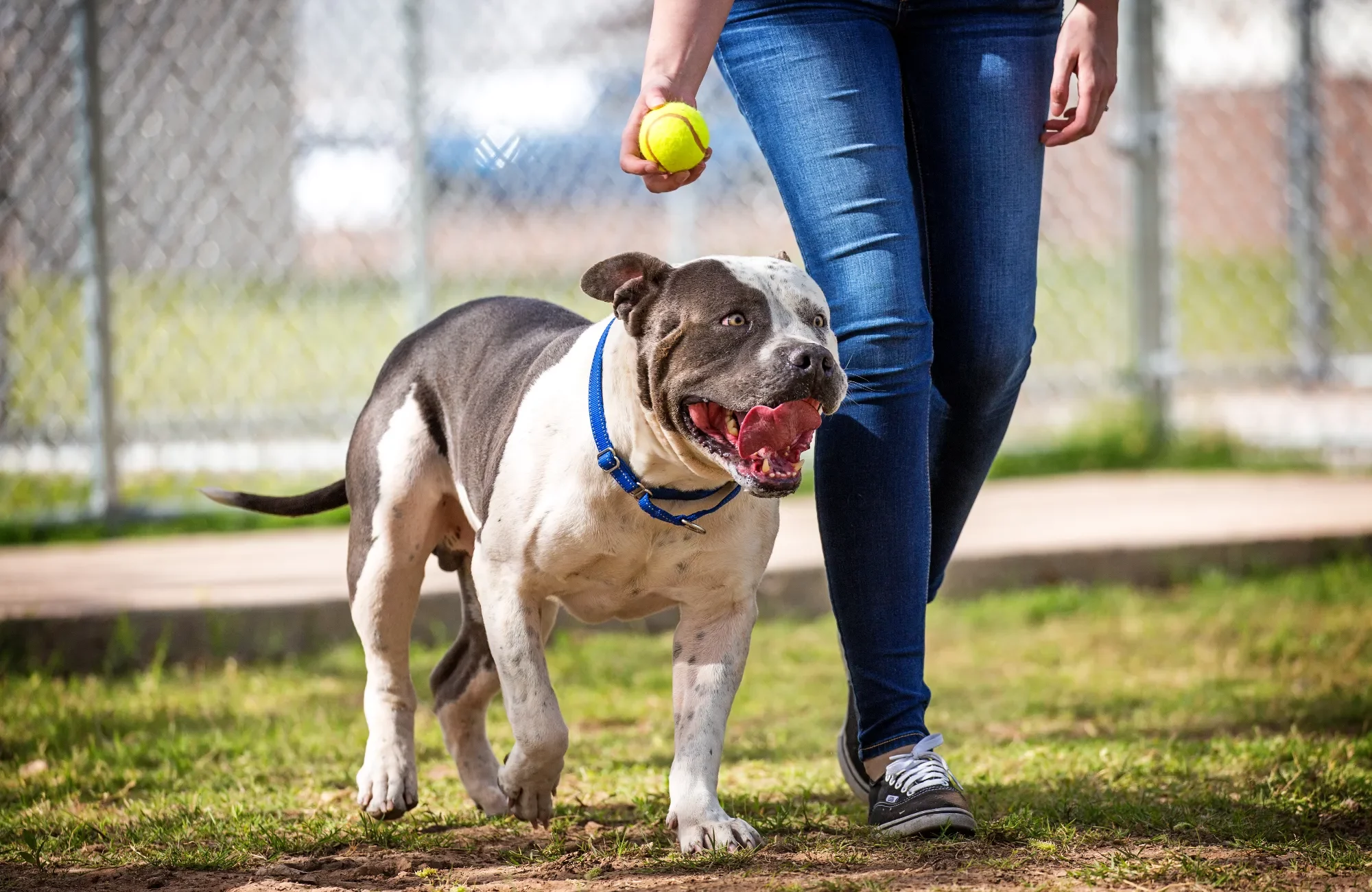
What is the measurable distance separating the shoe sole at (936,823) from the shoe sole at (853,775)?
229 millimetres

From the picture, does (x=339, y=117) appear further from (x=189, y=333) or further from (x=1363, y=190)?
(x=1363, y=190)

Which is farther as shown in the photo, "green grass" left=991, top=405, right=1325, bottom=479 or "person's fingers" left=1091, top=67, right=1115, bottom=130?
"green grass" left=991, top=405, right=1325, bottom=479

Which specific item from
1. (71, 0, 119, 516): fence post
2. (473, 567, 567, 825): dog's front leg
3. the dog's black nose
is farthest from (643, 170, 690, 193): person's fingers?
(71, 0, 119, 516): fence post

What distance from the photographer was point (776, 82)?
3059mm

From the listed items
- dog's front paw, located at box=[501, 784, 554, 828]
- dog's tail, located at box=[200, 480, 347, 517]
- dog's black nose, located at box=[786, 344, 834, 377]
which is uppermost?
dog's black nose, located at box=[786, 344, 834, 377]

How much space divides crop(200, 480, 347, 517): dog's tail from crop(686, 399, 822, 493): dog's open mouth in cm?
131

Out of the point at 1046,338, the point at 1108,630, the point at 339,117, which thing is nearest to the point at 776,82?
the point at 1108,630

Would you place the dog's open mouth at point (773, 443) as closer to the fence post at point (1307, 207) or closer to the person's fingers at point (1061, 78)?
the person's fingers at point (1061, 78)

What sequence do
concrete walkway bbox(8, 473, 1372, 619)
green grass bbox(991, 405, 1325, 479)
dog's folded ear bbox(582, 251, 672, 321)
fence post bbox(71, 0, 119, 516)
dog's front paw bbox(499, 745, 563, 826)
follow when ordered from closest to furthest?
dog's folded ear bbox(582, 251, 672, 321) < dog's front paw bbox(499, 745, 563, 826) < concrete walkway bbox(8, 473, 1372, 619) < fence post bbox(71, 0, 119, 516) < green grass bbox(991, 405, 1325, 479)

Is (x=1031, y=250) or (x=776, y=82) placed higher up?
(x=776, y=82)

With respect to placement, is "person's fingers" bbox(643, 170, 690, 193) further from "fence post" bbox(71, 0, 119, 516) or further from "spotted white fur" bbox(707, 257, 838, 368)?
"fence post" bbox(71, 0, 119, 516)

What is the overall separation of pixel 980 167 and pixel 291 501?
5.91 feet

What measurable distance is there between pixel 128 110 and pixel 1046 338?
182 inches

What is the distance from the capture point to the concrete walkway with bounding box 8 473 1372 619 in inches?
205
